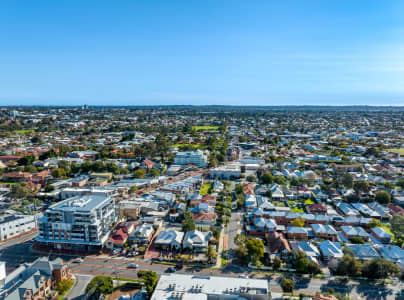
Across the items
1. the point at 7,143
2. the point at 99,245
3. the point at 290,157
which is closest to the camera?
the point at 99,245

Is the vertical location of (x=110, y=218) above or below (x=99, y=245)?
above

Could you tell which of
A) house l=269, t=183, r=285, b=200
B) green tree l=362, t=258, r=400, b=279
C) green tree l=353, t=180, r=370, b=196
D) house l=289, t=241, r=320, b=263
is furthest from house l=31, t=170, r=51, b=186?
green tree l=353, t=180, r=370, b=196

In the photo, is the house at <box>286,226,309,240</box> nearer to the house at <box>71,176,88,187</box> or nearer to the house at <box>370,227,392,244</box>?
the house at <box>370,227,392,244</box>

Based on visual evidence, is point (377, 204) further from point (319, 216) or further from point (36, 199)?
point (36, 199)

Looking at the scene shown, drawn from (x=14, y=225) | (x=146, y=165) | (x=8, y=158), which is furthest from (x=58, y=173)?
(x=8, y=158)

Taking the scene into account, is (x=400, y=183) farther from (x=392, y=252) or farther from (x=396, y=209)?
(x=392, y=252)

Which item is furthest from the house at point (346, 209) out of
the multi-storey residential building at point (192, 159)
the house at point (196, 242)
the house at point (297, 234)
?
the multi-storey residential building at point (192, 159)

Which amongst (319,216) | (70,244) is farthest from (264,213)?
(70,244)

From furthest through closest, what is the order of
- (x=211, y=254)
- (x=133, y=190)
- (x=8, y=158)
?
(x=8, y=158) → (x=133, y=190) → (x=211, y=254)
